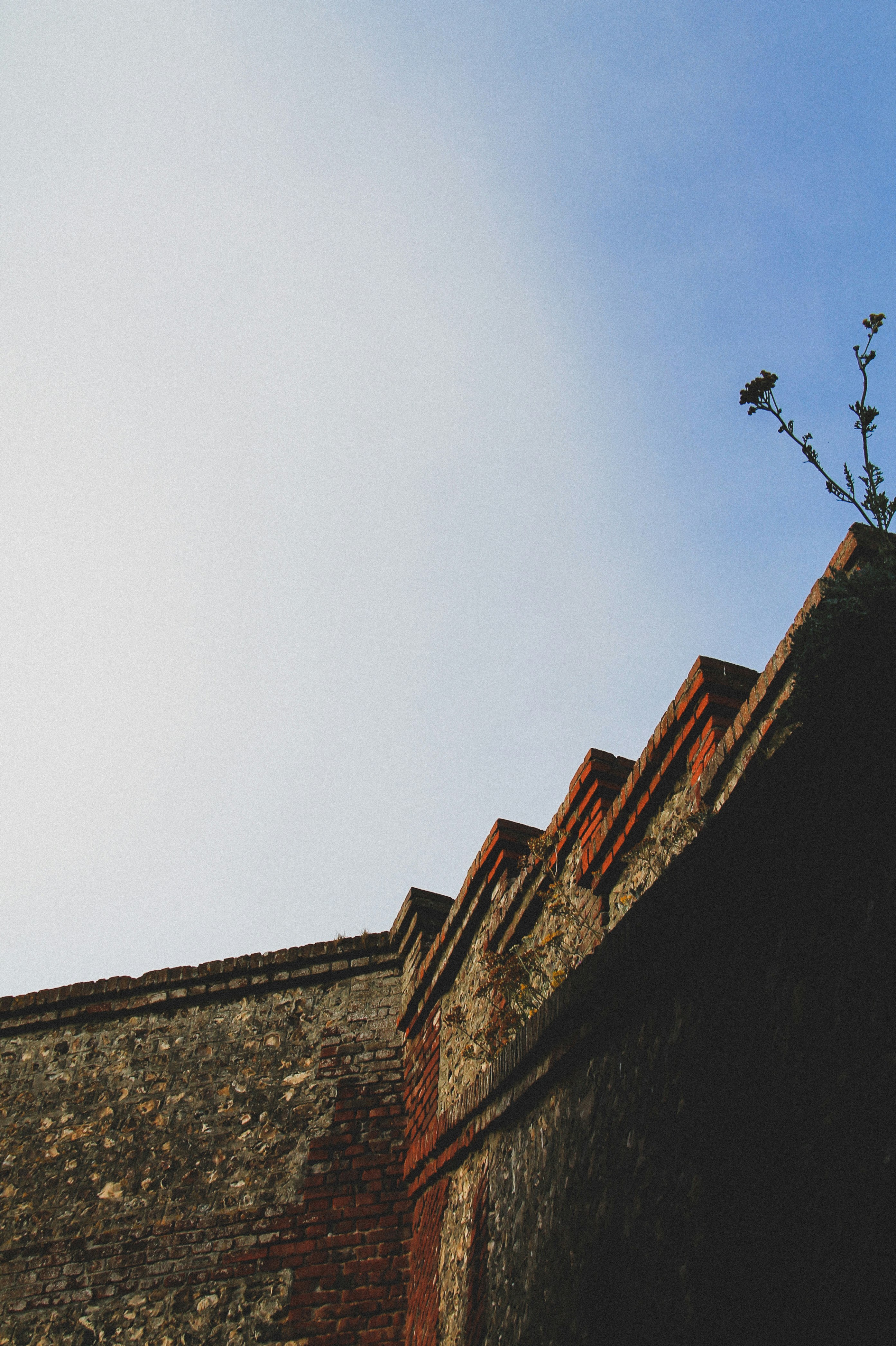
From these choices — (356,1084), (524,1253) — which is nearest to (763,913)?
(524,1253)

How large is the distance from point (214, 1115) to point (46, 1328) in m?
1.42

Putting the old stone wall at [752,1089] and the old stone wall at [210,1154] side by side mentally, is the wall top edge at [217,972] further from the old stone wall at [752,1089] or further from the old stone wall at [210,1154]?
the old stone wall at [752,1089]

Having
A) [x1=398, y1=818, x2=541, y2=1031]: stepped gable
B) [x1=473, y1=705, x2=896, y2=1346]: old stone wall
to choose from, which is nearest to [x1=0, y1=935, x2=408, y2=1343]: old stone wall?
[x1=398, y1=818, x2=541, y2=1031]: stepped gable

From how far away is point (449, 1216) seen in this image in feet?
13.6

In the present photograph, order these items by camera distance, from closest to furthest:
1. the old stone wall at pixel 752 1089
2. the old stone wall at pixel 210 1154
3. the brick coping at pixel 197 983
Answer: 1. the old stone wall at pixel 752 1089
2. the old stone wall at pixel 210 1154
3. the brick coping at pixel 197 983

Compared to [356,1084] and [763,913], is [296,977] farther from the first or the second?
[763,913]

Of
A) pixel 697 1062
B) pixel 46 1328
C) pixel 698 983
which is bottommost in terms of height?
pixel 46 1328

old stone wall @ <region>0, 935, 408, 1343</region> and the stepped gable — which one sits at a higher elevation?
the stepped gable

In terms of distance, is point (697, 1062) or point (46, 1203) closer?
point (697, 1062)

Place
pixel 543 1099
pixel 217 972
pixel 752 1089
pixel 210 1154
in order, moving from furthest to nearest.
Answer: pixel 217 972, pixel 210 1154, pixel 543 1099, pixel 752 1089

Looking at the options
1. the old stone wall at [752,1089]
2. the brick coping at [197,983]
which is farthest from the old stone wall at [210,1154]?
the old stone wall at [752,1089]

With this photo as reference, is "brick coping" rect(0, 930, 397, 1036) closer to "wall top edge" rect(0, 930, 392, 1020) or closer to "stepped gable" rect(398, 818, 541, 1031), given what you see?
"wall top edge" rect(0, 930, 392, 1020)

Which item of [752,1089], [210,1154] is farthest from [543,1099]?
[210,1154]

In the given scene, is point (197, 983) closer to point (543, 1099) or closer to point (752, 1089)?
point (543, 1099)
